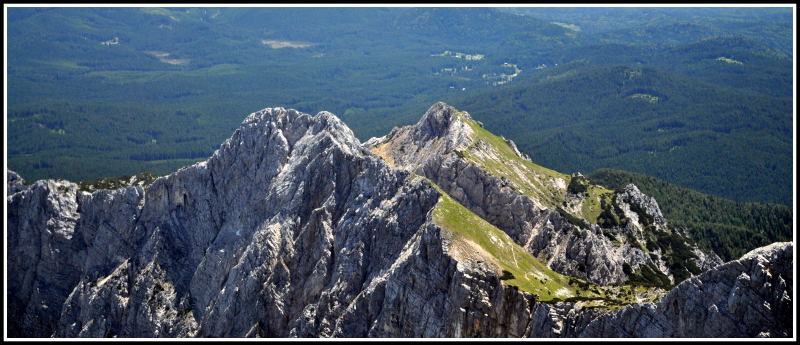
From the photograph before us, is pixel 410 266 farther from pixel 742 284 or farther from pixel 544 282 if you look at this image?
pixel 742 284

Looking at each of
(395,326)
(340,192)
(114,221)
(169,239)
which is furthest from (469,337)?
(114,221)

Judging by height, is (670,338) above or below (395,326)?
above

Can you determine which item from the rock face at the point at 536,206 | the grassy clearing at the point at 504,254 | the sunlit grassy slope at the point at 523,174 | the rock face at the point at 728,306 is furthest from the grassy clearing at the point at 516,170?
the rock face at the point at 728,306

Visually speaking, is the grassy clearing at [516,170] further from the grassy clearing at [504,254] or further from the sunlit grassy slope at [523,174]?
the grassy clearing at [504,254]

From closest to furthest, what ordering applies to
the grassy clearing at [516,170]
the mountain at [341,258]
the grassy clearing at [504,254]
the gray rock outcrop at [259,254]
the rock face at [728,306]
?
the rock face at [728,306] < the mountain at [341,258] < the grassy clearing at [504,254] < the gray rock outcrop at [259,254] < the grassy clearing at [516,170]

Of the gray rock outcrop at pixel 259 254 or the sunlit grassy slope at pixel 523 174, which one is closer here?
the gray rock outcrop at pixel 259 254

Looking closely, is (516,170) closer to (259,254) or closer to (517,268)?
(517,268)
